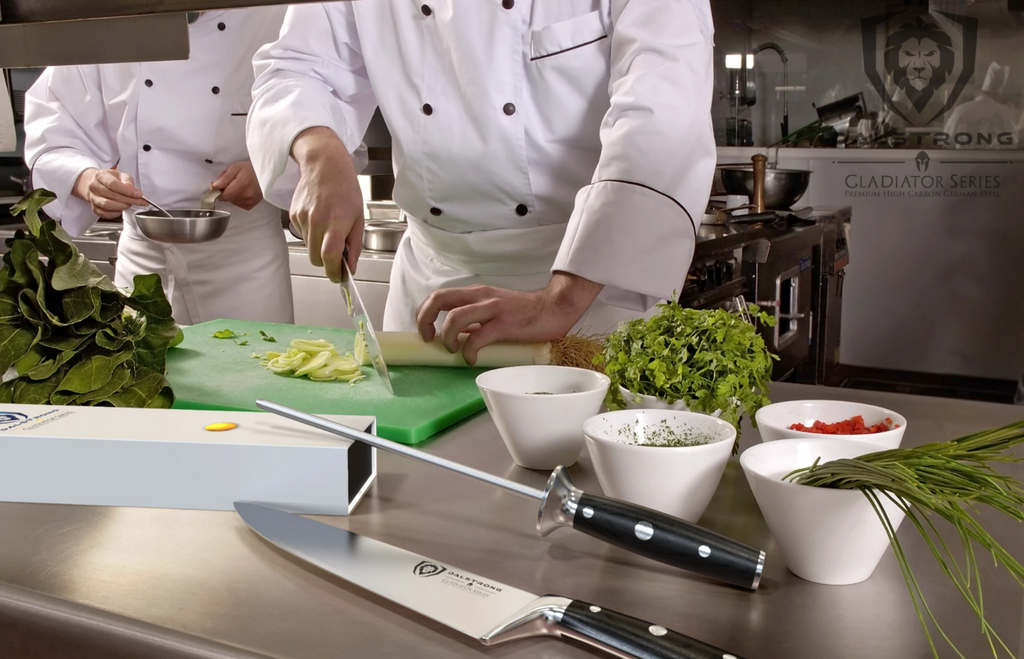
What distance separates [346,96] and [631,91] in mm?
599

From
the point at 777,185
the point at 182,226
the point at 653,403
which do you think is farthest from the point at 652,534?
the point at 777,185

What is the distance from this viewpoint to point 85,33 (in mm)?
875

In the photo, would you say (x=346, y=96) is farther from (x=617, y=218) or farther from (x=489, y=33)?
(x=617, y=218)

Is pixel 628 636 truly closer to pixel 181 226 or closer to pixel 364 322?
pixel 364 322

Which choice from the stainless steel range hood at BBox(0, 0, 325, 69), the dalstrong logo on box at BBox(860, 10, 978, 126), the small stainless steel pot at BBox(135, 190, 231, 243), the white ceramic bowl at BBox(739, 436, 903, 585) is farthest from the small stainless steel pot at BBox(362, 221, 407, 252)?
the dalstrong logo on box at BBox(860, 10, 978, 126)

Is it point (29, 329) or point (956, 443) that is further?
point (29, 329)

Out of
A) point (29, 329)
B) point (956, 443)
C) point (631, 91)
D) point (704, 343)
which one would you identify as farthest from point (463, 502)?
point (631, 91)

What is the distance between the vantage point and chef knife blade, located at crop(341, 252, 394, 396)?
1.14 m

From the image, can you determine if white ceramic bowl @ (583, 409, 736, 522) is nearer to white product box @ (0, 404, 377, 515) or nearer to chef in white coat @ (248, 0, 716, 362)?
white product box @ (0, 404, 377, 515)

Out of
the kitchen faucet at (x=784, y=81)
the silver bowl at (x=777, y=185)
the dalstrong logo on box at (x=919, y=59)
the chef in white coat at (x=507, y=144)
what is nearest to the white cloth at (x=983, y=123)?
the dalstrong logo on box at (x=919, y=59)

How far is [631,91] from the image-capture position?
1311 mm

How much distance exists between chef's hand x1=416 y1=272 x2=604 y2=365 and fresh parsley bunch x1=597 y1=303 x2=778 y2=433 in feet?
1.06

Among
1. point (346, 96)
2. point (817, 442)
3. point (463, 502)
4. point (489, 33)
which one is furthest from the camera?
point (346, 96)

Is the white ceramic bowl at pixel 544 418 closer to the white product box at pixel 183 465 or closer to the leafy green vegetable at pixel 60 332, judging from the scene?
the white product box at pixel 183 465
